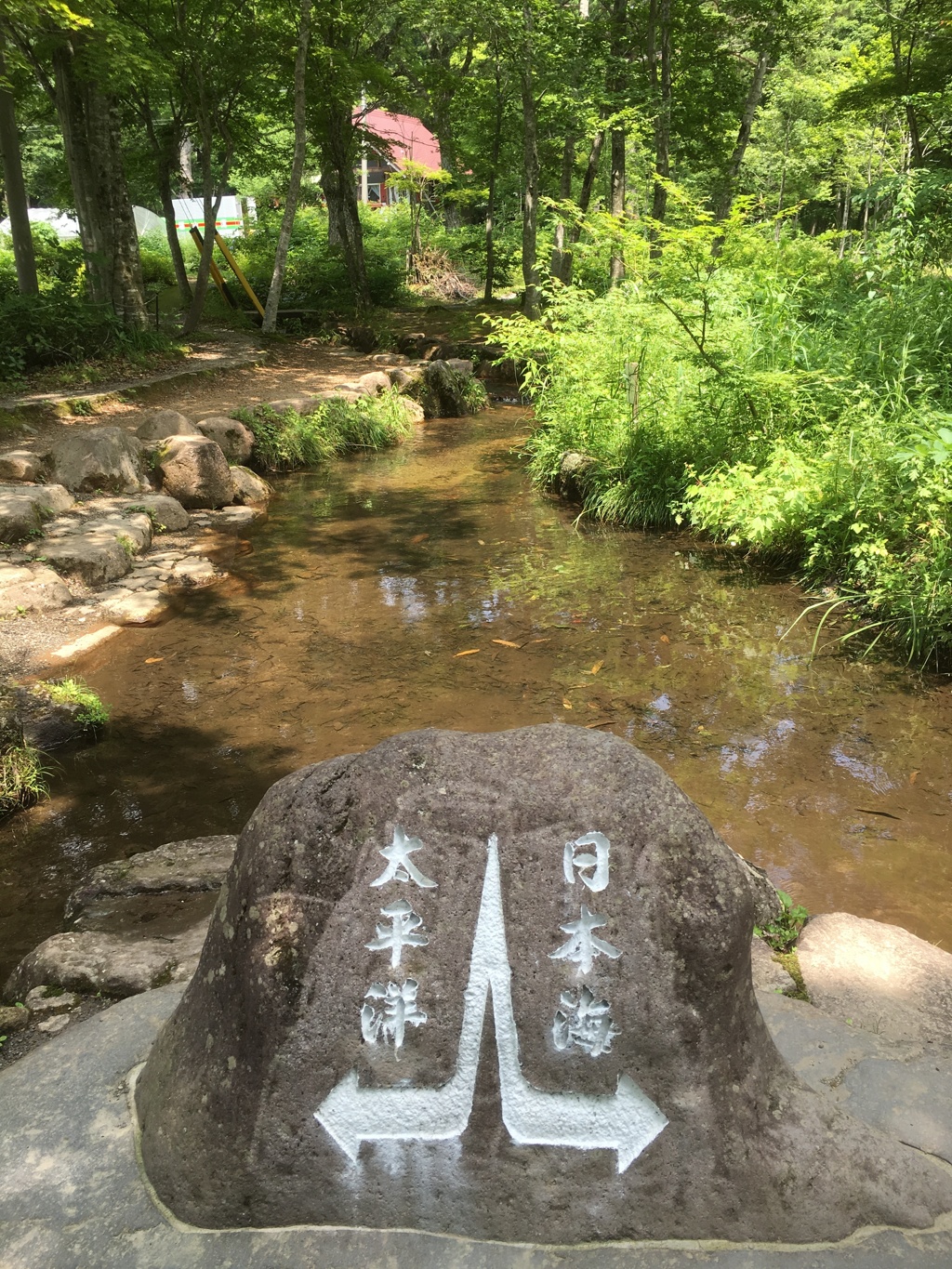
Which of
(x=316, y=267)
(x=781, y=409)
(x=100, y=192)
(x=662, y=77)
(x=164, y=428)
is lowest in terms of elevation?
(x=164, y=428)

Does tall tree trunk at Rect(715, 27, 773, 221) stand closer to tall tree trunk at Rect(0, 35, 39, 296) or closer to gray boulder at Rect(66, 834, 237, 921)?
tall tree trunk at Rect(0, 35, 39, 296)

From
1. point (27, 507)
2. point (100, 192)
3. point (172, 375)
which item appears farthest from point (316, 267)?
point (27, 507)

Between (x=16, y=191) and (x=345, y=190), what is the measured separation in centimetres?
920

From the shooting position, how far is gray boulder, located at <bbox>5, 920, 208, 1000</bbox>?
3107 millimetres

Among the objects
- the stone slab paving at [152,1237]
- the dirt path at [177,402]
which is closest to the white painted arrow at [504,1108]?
the stone slab paving at [152,1237]

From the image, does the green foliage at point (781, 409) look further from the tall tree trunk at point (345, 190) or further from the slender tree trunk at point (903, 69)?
the tall tree trunk at point (345, 190)

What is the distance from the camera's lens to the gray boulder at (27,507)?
7418 mm

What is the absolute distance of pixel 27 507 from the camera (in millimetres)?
7605

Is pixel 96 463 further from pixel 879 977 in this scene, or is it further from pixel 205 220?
pixel 205 220

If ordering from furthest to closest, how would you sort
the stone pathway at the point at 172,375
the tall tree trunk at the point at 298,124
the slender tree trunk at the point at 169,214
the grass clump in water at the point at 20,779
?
the slender tree trunk at the point at 169,214, the tall tree trunk at the point at 298,124, the stone pathway at the point at 172,375, the grass clump in water at the point at 20,779

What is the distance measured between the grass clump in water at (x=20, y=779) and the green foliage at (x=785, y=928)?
11.8ft

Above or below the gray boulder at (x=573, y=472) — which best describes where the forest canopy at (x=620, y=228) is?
above

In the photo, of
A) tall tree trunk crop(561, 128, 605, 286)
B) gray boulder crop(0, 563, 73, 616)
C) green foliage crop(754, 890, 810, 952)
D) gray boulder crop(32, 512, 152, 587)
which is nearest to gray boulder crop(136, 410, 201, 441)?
gray boulder crop(32, 512, 152, 587)

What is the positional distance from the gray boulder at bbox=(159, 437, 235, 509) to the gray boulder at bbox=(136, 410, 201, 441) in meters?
0.30
